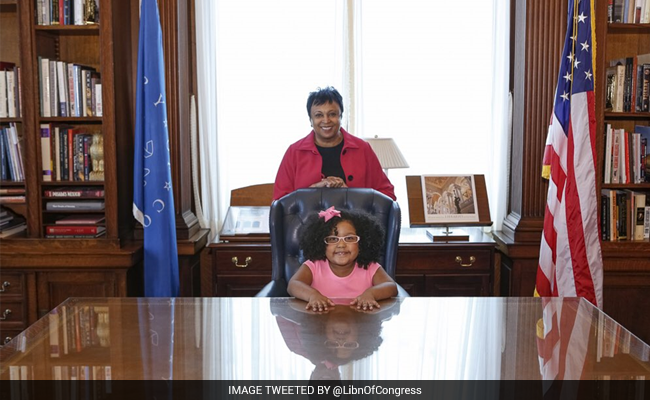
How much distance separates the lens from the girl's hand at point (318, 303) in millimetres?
2170

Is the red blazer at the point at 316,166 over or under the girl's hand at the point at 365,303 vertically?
over

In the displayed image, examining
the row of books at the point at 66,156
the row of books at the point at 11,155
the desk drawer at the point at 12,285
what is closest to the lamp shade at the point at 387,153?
the row of books at the point at 66,156

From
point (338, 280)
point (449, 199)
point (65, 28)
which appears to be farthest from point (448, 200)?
point (65, 28)

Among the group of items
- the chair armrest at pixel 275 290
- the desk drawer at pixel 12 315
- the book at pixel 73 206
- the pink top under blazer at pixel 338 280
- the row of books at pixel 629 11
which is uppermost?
the row of books at pixel 629 11

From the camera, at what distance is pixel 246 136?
435cm

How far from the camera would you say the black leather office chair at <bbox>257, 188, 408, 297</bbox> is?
307cm

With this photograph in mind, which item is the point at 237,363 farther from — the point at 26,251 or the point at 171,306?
the point at 26,251

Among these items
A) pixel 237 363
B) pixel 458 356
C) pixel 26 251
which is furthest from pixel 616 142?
pixel 26 251

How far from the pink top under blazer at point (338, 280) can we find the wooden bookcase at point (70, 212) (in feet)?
4.27

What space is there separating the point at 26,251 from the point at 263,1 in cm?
199

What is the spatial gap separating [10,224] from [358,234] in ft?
7.24

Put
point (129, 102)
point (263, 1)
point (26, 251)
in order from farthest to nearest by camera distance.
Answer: point (263, 1) < point (129, 102) < point (26, 251)

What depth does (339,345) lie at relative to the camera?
1822mm

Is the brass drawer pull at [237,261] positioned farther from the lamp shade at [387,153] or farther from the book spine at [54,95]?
the book spine at [54,95]
